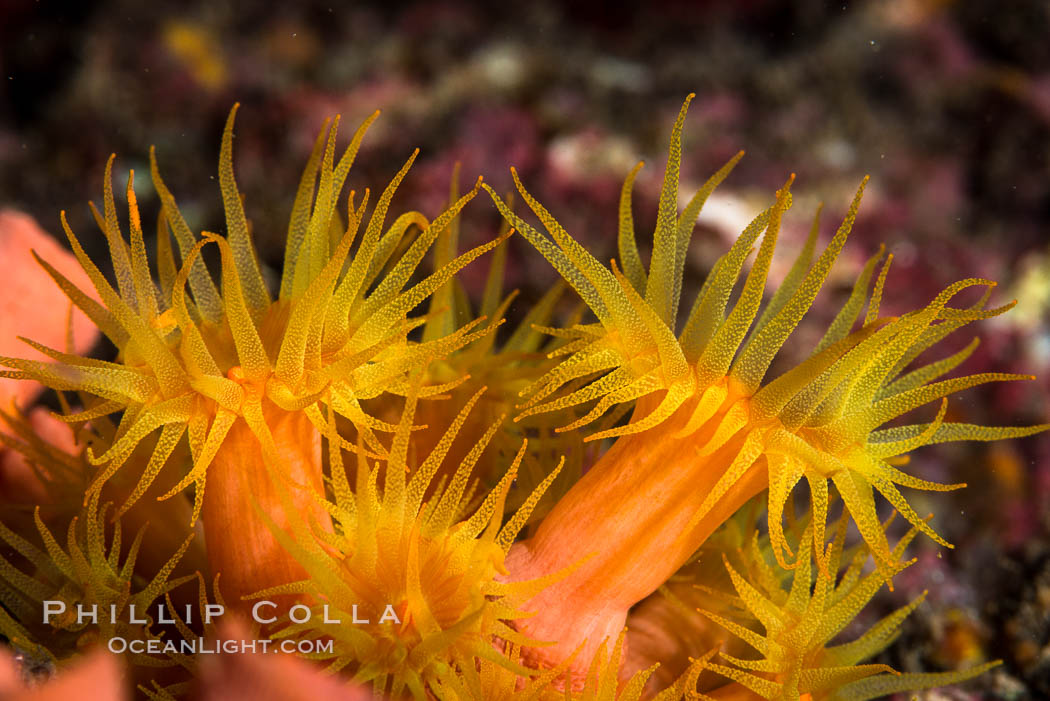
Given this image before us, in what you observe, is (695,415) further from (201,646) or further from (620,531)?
(201,646)

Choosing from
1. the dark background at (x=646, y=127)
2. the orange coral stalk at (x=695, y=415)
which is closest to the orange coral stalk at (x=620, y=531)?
the orange coral stalk at (x=695, y=415)

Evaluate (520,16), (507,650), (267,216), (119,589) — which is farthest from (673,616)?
(520,16)

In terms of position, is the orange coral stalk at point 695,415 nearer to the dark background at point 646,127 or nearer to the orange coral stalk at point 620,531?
the orange coral stalk at point 620,531

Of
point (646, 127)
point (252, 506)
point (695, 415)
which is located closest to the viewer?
point (695, 415)

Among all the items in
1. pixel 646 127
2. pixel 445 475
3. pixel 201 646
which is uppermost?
pixel 646 127

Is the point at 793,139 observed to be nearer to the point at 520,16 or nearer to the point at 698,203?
the point at 520,16

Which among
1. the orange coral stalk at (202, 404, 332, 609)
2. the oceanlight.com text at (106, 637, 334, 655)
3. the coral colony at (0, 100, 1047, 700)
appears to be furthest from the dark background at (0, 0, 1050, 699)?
the oceanlight.com text at (106, 637, 334, 655)

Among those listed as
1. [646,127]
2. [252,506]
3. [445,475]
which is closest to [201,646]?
[252,506]
